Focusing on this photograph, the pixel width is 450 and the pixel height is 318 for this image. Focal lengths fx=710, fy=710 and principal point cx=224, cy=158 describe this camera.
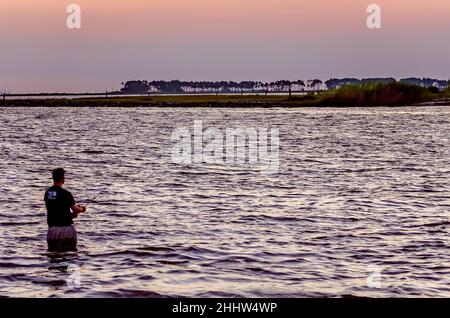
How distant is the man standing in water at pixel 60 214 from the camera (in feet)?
49.8

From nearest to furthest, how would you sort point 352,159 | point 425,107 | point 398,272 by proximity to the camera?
point 398,272
point 352,159
point 425,107

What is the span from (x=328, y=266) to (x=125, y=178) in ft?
62.2

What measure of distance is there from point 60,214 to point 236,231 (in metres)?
5.48

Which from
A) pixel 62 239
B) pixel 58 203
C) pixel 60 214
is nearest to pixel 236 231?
pixel 62 239

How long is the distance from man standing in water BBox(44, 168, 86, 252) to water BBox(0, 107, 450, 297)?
379mm

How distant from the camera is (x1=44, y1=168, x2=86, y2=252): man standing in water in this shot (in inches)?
598

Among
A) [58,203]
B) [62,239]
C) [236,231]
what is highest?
[58,203]

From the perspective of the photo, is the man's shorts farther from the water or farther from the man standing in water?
the water

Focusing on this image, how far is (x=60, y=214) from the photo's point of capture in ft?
50.8

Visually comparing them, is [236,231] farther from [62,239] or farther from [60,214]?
[60,214]

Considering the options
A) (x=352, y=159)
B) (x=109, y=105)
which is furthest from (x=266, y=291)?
(x=109, y=105)

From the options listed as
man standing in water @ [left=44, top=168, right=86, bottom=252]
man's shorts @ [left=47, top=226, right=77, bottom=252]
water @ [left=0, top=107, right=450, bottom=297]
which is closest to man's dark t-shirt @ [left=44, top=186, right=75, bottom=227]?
man standing in water @ [left=44, top=168, right=86, bottom=252]

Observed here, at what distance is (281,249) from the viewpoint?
17.0m

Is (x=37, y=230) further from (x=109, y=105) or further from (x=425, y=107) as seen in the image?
(x=109, y=105)
